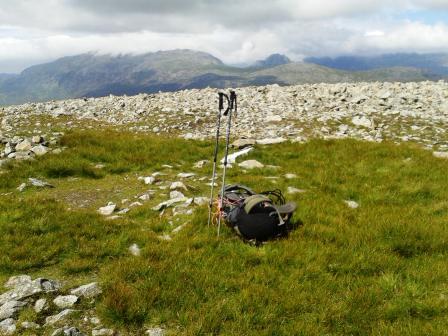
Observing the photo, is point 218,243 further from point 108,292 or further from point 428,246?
point 428,246

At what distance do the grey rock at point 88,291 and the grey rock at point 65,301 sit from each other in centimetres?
16

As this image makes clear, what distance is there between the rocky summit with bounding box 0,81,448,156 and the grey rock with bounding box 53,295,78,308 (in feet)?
36.1

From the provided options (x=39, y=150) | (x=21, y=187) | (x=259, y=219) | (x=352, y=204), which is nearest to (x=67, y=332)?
(x=259, y=219)

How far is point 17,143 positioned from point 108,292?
1369 cm

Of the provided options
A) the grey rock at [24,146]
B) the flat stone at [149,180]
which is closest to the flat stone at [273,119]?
the flat stone at [149,180]

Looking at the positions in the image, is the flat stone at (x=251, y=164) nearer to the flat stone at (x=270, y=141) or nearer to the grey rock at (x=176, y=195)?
the flat stone at (x=270, y=141)

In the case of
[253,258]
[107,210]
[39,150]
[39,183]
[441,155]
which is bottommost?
[441,155]

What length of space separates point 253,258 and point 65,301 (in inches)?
137

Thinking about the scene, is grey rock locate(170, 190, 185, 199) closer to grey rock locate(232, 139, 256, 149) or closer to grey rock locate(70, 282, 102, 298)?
grey rock locate(70, 282, 102, 298)

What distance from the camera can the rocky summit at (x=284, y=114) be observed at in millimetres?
21855

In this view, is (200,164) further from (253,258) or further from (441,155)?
(441,155)

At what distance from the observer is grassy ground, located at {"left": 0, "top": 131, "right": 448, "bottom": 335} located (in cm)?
585

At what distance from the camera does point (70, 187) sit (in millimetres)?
12352

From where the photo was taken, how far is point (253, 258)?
7.52m
